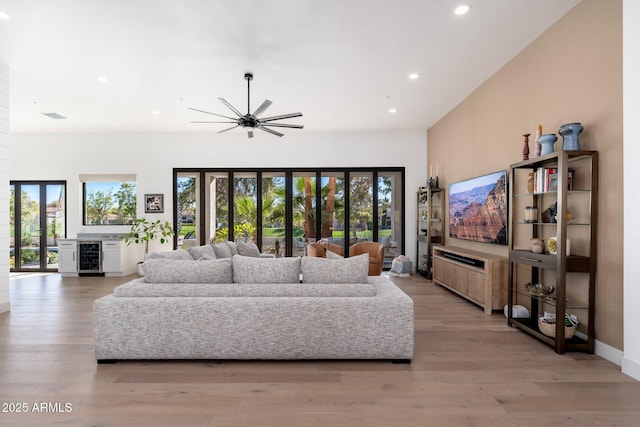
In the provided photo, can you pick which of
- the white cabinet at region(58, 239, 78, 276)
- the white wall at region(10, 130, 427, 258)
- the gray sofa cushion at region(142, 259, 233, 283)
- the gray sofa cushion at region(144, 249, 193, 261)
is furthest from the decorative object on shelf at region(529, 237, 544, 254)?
the white cabinet at region(58, 239, 78, 276)

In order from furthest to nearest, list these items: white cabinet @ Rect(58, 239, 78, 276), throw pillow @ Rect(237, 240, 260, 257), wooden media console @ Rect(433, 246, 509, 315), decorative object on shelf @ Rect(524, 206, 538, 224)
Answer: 1. white cabinet @ Rect(58, 239, 78, 276)
2. throw pillow @ Rect(237, 240, 260, 257)
3. wooden media console @ Rect(433, 246, 509, 315)
4. decorative object on shelf @ Rect(524, 206, 538, 224)

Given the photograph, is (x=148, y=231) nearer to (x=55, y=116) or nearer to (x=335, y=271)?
(x=55, y=116)

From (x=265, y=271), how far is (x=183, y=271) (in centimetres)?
71

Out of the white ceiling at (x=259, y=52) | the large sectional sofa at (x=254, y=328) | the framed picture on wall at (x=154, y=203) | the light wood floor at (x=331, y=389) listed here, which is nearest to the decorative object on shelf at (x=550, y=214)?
the light wood floor at (x=331, y=389)

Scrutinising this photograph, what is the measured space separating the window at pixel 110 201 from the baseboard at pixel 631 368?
8345 millimetres

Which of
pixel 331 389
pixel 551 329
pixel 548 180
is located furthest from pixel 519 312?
pixel 331 389

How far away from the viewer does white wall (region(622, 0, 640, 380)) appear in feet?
7.82

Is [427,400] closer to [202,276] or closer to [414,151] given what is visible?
[202,276]

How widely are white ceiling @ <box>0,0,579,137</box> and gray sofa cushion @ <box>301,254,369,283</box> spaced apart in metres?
2.31

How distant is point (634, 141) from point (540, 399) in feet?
6.34

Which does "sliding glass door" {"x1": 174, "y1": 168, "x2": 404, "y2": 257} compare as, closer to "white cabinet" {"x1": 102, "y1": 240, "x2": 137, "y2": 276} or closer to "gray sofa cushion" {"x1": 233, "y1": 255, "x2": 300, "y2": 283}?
"white cabinet" {"x1": 102, "y1": 240, "x2": 137, "y2": 276}

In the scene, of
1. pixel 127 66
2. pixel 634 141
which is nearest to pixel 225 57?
pixel 127 66

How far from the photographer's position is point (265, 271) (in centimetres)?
295

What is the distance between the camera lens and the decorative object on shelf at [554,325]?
2.94m
